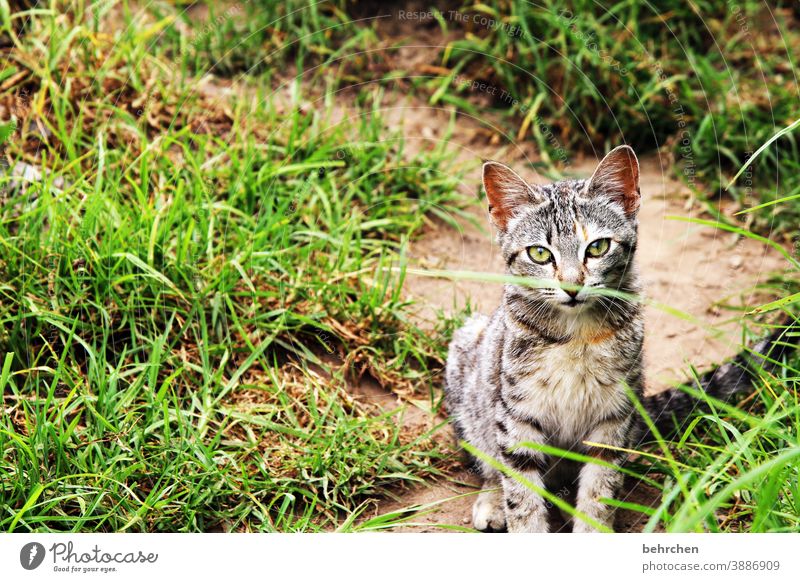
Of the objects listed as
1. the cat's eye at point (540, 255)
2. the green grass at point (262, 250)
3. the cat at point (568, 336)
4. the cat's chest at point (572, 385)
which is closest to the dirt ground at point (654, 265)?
the green grass at point (262, 250)

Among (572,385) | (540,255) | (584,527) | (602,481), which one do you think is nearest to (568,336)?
(572,385)

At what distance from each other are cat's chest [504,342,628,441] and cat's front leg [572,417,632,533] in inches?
2.3

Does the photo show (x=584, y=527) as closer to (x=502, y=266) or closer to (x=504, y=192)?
(x=504, y=192)

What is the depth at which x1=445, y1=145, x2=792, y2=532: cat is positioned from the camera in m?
2.96

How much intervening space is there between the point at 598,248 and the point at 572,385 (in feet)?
1.78

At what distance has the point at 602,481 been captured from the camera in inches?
120

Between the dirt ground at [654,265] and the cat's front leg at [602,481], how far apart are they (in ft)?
1.93

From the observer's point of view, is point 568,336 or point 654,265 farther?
point 654,265

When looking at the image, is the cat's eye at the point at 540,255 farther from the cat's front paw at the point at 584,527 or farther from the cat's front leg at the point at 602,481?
the cat's front paw at the point at 584,527

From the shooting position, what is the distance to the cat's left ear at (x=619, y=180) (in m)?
2.95

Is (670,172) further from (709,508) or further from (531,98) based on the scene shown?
(709,508)

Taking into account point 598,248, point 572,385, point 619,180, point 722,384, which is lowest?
point 722,384

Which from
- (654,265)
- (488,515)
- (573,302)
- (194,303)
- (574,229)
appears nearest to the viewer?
(573,302)

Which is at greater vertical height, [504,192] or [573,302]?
[504,192]
